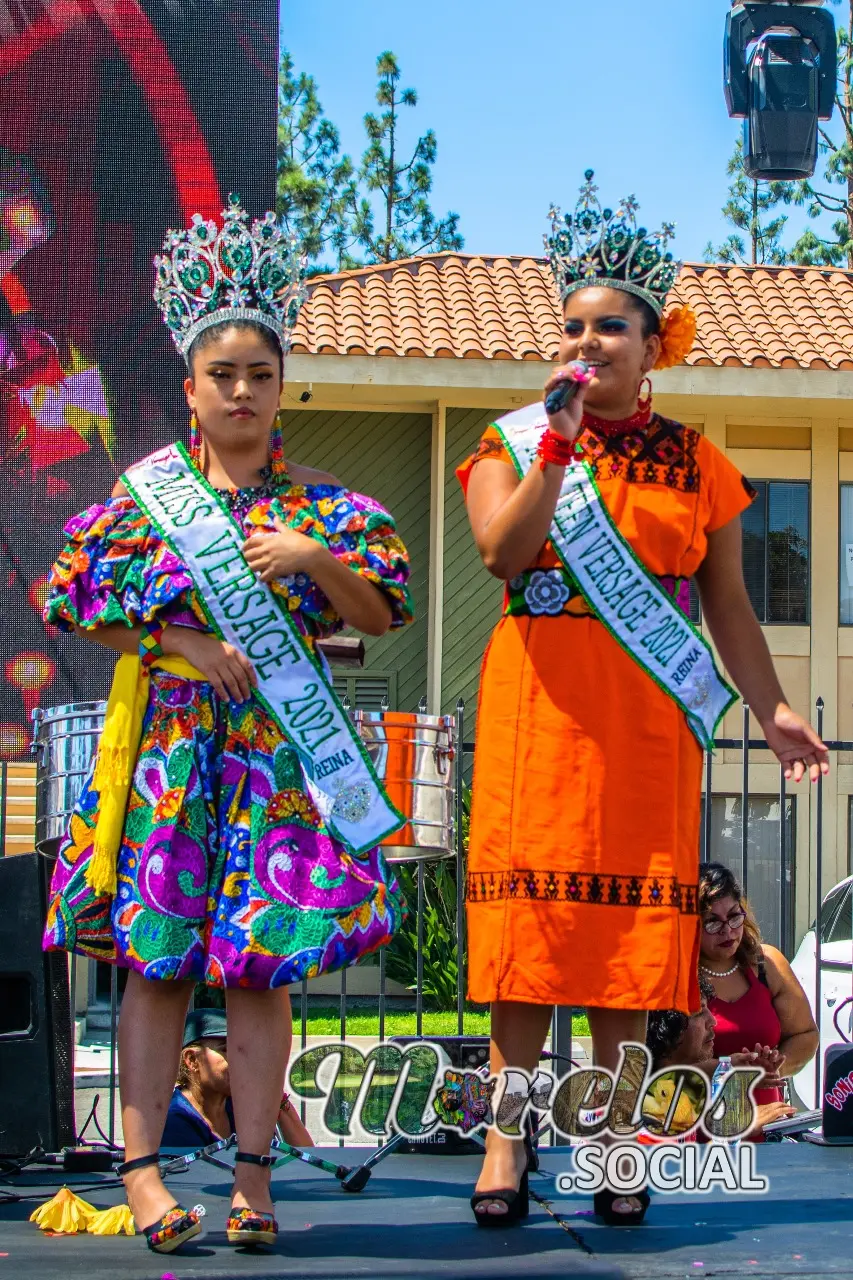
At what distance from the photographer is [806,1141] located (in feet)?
12.8

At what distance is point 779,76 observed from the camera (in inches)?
242

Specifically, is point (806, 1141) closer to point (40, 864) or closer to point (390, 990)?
point (40, 864)

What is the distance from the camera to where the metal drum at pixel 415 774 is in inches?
162

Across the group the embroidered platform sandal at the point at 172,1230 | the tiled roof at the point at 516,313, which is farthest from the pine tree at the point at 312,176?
the embroidered platform sandal at the point at 172,1230

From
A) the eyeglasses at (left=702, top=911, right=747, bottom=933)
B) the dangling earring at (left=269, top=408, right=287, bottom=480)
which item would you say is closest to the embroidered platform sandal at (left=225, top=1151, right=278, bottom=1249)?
the dangling earring at (left=269, top=408, right=287, bottom=480)

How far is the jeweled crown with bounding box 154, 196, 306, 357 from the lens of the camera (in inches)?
116

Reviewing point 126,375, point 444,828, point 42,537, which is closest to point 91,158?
point 126,375

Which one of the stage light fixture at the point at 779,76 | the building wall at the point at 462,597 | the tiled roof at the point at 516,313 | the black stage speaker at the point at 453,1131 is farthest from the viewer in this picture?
the building wall at the point at 462,597

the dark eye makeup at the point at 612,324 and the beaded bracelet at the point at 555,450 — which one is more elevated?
the dark eye makeup at the point at 612,324

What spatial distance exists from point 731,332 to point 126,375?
348 inches

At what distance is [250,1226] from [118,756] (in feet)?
2.57

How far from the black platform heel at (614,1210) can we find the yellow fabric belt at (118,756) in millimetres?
992

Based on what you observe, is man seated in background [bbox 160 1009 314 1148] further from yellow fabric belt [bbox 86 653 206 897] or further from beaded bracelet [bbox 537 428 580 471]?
beaded bracelet [bbox 537 428 580 471]

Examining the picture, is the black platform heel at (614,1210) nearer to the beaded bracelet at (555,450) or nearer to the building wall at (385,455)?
the beaded bracelet at (555,450)
